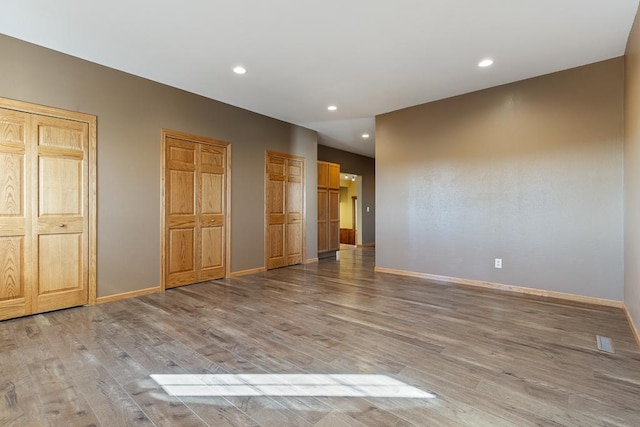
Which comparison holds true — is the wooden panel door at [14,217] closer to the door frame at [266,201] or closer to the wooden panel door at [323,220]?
the door frame at [266,201]

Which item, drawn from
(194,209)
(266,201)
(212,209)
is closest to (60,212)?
(194,209)

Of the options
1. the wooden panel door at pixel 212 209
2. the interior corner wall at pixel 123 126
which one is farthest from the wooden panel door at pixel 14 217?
the wooden panel door at pixel 212 209

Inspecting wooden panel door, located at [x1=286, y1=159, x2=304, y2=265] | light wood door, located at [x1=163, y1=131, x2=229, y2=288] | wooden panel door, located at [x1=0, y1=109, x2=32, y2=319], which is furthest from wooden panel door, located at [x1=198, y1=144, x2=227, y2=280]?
wooden panel door, located at [x1=0, y1=109, x2=32, y2=319]

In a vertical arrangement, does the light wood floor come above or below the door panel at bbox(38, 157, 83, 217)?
below

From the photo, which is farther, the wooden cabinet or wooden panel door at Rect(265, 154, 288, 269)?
the wooden cabinet

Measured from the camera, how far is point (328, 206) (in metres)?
7.54

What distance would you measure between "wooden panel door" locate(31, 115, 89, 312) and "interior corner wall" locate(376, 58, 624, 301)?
418 centimetres

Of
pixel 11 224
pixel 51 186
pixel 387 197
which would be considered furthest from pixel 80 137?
pixel 387 197

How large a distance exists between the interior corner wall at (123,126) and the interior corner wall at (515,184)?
9.50 ft

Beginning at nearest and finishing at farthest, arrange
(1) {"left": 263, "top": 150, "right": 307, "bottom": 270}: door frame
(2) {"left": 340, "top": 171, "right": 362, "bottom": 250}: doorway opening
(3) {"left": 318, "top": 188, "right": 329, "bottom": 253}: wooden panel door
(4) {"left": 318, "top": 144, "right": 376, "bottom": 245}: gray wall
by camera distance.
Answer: (1) {"left": 263, "top": 150, "right": 307, "bottom": 270}: door frame
(3) {"left": 318, "top": 188, "right": 329, "bottom": 253}: wooden panel door
(4) {"left": 318, "top": 144, "right": 376, "bottom": 245}: gray wall
(2) {"left": 340, "top": 171, "right": 362, "bottom": 250}: doorway opening

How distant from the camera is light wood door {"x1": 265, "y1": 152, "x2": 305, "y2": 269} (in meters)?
5.57

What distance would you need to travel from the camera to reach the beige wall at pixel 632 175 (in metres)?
2.54

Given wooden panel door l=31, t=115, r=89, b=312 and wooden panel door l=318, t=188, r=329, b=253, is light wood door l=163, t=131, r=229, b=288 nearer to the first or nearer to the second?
wooden panel door l=31, t=115, r=89, b=312

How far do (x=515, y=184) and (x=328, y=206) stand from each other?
4.25 metres
